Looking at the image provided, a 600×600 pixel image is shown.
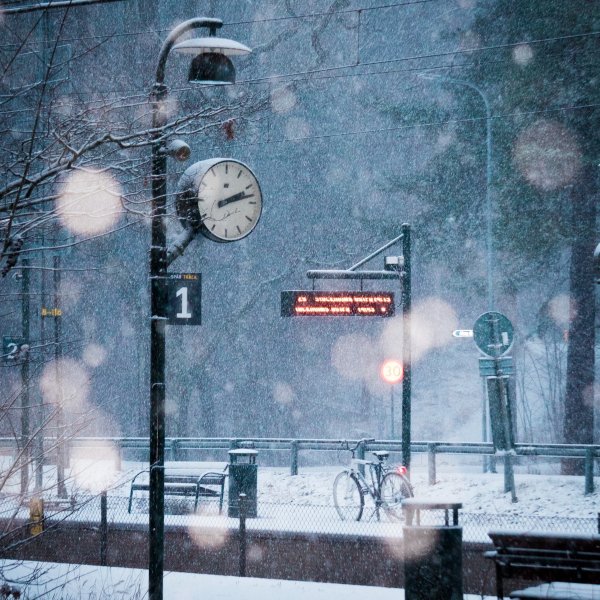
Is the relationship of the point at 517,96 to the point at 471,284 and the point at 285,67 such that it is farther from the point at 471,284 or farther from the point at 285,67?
the point at 285,67

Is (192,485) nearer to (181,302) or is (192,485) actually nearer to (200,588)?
(200,588)

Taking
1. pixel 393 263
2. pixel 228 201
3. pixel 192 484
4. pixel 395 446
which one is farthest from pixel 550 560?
pixel 395 446

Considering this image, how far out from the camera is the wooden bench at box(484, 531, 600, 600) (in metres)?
9.02

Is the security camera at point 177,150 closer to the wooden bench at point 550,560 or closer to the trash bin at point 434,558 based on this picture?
the trash bin at point 434,558

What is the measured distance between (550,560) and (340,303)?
911 centimetres

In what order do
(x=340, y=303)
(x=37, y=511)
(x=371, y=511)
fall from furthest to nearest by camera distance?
(x=371, y=511)
(x=340, y=303)
(x=37, y=511)

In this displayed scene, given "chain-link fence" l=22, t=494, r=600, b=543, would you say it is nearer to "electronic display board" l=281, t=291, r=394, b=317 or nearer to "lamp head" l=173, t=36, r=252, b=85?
"electronic display board" l=281, t=291, r=394, b=317

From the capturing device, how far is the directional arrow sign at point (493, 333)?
16812 millimetres

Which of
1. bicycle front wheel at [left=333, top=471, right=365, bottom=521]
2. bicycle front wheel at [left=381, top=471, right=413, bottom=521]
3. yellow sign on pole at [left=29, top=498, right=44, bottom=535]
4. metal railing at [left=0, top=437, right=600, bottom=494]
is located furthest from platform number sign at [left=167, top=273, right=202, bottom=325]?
metal railing at [left=0, top=437, right=600, bottom=494]

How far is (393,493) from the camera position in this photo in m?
17.4

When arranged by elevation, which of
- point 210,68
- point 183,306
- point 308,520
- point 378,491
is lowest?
point 308,520

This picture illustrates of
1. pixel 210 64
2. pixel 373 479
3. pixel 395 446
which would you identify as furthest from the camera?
pixel 395 446

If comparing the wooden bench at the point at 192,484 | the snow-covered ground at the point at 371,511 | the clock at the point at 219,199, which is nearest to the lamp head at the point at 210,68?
the clock at the point at 219,199

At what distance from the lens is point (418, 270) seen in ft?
117
